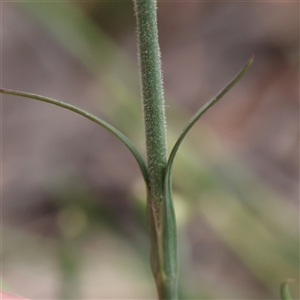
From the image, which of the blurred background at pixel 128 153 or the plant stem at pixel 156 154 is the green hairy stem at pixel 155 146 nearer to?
the plant stem at pixel 156 154

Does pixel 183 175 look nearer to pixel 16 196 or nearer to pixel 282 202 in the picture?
pixel 282 202

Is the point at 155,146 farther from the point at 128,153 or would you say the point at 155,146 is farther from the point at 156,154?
the point at 128,153

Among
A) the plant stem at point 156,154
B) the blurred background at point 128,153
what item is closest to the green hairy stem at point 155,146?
the plant stem at point 156,154

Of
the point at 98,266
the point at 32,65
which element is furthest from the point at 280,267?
the point at 32,65

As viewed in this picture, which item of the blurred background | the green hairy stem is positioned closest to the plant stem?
the green hairy stem

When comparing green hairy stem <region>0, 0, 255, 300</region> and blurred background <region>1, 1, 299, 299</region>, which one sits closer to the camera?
green hairy stem <region>0, 0, 255, 300</region>

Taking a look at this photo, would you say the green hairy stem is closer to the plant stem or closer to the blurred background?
the plant stem

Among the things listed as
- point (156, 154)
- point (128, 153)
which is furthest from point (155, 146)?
point (128, 153)
